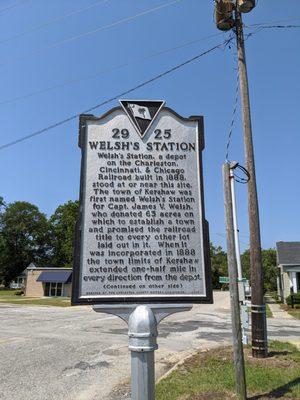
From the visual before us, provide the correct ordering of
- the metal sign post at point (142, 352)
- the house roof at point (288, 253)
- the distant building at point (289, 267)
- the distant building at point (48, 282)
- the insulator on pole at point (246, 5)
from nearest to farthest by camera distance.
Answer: the metal sign post at point (142, 352), the insulator on pole at point (246, 5), the distant building at point (289, 267), the house roof at point (288, 253), the distant building at point (48, 282)

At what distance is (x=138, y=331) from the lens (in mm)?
3775

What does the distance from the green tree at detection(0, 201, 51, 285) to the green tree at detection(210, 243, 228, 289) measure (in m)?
32.2

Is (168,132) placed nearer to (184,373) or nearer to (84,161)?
(84,161)

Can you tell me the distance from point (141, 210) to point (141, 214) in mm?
41

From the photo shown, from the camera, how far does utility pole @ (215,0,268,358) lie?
9.96 meters

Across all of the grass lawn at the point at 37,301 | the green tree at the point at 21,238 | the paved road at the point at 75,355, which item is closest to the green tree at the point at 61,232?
the green tree at the point at 21,238

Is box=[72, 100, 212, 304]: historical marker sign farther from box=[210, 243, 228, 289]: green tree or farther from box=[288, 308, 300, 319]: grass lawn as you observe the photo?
box=[210, 243, 228, 289]: green tree

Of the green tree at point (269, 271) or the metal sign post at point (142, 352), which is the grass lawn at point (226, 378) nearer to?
the metal sign post at point (142, 352)

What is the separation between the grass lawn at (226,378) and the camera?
22.1 ft

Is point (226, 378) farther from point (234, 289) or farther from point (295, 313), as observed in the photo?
point (295, 313)

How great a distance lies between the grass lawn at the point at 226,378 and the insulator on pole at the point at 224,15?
786 cm

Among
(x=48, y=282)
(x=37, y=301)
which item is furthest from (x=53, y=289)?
(x=37, y=301)

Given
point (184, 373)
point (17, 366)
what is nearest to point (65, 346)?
point (17, 366)

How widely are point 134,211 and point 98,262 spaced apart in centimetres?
62
